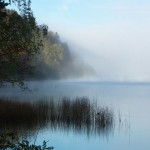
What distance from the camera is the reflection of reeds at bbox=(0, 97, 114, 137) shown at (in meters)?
20.9

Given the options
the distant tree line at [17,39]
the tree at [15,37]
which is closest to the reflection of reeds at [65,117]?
the distant tree line at [17,39]

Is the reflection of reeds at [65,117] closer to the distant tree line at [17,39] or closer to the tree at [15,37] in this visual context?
the distant tree line at [17,39]

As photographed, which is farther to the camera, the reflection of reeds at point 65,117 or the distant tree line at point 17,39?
the reflection of reeds at point 65,117

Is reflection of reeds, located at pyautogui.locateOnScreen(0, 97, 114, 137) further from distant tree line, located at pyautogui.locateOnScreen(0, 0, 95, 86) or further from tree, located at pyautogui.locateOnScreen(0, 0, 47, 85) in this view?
tree, located at pyautogui.locateOnScreen(0, 0, 47, 85)

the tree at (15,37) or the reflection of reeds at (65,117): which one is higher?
the tree at (15,37)

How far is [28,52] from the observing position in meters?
14.4

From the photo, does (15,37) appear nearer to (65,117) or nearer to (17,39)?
(17,39)

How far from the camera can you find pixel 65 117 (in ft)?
71.2

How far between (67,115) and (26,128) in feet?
9.55

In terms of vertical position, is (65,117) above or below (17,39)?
below

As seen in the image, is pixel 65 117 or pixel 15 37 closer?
pixel 15 37

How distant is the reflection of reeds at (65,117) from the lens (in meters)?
20.9

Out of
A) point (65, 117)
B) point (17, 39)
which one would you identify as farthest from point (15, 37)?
point (65, 117)

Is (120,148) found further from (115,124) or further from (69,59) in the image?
(69,59)
